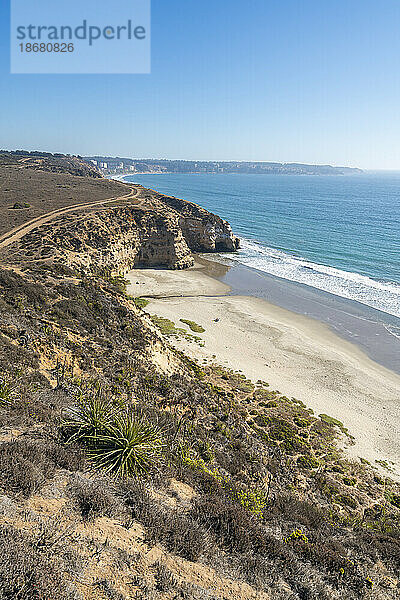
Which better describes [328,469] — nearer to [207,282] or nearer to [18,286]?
[18,286]

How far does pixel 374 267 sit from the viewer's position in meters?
56.4

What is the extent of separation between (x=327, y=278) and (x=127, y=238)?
30.7 m

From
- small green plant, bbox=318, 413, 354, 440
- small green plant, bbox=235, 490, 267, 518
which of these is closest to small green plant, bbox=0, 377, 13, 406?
small green plant, bbox=235, 490, 267, 518

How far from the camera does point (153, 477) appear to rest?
9.36m

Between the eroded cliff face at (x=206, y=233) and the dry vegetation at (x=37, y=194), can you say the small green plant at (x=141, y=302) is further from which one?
the eroded cliff face at (x=206, y=233)

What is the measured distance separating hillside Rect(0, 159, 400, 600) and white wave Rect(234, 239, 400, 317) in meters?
26.8

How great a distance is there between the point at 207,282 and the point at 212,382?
28750mm

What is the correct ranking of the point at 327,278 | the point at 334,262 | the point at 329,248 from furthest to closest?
the point at 329,248 < the point at 334,262 < the point at 327,278

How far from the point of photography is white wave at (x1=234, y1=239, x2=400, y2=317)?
44.4m

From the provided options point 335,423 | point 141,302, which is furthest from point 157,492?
point 141,302

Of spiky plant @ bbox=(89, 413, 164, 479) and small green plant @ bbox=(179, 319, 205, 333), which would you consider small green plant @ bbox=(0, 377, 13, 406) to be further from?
small green plant @ bbox=(179, 319, 205, 333)

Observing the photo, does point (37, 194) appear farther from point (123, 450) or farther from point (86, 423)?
point (123, 450)

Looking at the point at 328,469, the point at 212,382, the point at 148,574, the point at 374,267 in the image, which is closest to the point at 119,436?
the point at 148,574

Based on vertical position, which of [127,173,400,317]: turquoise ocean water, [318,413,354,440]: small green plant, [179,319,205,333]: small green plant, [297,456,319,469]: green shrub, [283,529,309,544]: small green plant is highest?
[127,173,400,317]: turquoise ocean water
